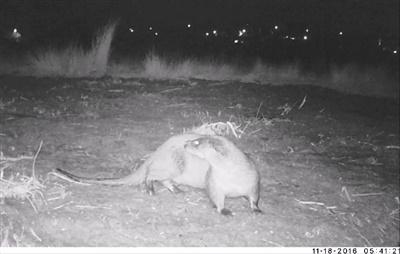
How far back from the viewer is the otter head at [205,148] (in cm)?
314

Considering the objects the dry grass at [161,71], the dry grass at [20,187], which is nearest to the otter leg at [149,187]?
the dry grass at [20,187]

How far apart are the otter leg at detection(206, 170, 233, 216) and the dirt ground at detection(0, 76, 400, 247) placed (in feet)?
0.21

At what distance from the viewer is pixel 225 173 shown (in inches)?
123

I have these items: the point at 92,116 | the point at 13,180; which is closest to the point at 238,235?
the point at 13,180

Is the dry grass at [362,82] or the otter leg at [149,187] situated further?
the dry grass at [362,82]

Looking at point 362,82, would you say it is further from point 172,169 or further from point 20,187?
point 20,187

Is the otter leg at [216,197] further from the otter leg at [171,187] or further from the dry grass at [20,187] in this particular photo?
the dry grass at [20,187]

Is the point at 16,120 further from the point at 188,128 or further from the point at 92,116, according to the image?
the point at 188,128

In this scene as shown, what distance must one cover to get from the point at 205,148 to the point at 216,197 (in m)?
0.42

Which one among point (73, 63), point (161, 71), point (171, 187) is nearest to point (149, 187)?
point (171, 187)

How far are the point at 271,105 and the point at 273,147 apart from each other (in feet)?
6.76

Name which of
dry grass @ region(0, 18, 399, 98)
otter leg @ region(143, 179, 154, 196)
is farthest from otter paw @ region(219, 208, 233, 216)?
dry grass @ region(0, 18, 399, 98)

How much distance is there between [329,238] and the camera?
2.82 m

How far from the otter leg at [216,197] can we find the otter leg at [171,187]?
1.19ft
